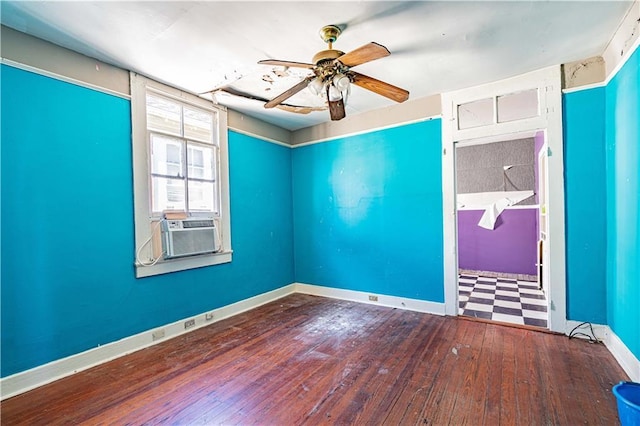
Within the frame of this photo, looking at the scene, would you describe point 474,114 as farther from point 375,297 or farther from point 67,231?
point 67,231

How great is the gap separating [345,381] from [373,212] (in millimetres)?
2231

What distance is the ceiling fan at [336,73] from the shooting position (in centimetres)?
184

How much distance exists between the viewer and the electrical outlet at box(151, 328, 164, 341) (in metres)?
2.75

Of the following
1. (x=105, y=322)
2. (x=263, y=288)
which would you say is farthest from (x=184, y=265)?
(x=263, y=288)

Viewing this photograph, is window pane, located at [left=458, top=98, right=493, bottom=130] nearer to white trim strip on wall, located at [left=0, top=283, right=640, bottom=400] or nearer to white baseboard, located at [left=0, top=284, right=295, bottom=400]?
white trim strip on wall, located at [left=0, top=283, right=640, bottom=400]

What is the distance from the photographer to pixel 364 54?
1.80 meters

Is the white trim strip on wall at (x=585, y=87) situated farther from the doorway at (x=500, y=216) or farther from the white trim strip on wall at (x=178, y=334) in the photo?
the white trim strip on wall at (x=178, y=334)

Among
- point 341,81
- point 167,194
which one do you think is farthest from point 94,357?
point 341,81

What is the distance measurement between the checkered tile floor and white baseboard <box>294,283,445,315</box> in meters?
0.36

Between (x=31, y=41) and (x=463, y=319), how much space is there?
15.0ft

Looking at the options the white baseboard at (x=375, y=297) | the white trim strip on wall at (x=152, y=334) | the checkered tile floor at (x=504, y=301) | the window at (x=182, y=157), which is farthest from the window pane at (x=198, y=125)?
the checkered tile floor at (x=504, y=301)

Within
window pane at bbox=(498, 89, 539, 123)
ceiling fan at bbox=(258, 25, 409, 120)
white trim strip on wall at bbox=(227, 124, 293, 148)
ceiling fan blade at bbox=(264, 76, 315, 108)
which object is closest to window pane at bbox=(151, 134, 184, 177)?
white trim strip on wall at bbox=(227, 124, 293, 148)

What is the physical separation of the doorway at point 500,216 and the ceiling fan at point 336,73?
117 inches

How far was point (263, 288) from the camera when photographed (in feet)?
13.0
